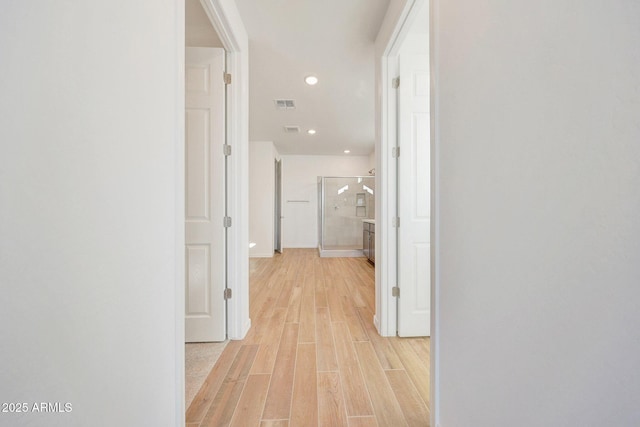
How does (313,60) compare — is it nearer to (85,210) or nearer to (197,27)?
(197,27)

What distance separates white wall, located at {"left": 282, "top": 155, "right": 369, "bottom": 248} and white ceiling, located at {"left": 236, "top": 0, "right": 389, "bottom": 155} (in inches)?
81.8

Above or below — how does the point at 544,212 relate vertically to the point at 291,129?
below

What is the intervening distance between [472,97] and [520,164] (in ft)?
1.07

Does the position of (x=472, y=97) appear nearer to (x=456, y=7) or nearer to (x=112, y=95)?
(x=456, y=7)

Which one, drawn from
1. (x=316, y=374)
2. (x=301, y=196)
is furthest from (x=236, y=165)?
(x=301, y=196)

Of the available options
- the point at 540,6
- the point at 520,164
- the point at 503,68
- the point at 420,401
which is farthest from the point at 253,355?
the point at 540,6

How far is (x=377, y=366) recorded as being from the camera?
166 centimetres

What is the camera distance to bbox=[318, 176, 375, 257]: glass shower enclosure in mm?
6043

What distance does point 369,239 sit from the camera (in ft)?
16.9

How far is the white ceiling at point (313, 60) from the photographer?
1999 millimetres

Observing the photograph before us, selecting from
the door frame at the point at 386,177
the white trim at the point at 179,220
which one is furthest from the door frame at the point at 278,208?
the white trim at the point at 179,220

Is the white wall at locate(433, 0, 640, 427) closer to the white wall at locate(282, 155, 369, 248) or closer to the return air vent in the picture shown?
the return air vent

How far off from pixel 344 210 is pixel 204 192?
4625mm

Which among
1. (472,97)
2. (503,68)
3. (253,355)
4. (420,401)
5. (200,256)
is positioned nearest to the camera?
(503,68)
